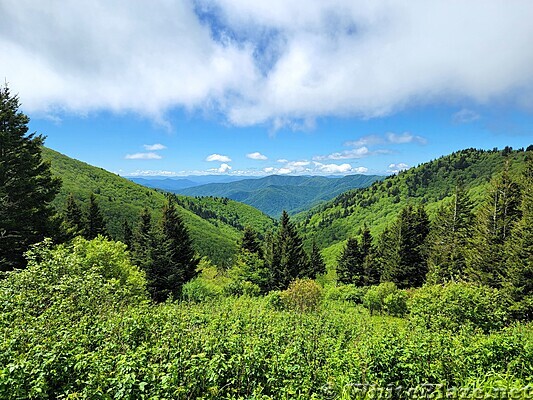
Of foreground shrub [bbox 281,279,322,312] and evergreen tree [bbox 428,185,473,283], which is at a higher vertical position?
evergreen tree [bbox 428,185,473,283]

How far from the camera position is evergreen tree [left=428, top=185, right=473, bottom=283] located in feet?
111

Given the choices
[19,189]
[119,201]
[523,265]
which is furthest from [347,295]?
[119,201]

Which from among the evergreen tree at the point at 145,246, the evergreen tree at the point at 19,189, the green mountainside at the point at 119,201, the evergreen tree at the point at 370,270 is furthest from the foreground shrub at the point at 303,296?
the green mountainside at the point at 119,201

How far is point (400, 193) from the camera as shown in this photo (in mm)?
177000

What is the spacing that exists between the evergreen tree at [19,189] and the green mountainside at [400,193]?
463 feet

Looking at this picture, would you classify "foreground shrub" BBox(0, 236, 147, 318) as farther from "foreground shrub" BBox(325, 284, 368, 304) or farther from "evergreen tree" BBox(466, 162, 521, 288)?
"evergreen tree" BBox(466, 162, 521, 288)

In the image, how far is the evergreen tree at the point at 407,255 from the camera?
40500mm

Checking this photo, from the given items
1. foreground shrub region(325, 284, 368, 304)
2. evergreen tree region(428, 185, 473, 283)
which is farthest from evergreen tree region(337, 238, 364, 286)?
foreground shrub region(325, 284, 368, 304)

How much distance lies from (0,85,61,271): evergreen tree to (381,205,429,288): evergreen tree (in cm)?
4178

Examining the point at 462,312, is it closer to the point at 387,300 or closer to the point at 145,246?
the point at 387,300

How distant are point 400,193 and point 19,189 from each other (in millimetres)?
187948

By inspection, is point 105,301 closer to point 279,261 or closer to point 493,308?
point 493,308

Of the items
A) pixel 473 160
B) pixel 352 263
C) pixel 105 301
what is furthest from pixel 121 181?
pixel 473 160

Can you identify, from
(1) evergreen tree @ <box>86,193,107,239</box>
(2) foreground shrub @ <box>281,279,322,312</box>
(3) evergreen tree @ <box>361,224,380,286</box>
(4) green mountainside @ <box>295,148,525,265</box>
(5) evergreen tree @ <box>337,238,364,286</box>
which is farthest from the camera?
(4) green mountainside @ <box>295,148,525,265</box>
